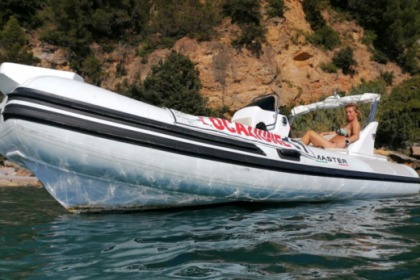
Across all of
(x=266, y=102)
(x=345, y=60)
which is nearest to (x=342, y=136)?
(x=266, y=102)

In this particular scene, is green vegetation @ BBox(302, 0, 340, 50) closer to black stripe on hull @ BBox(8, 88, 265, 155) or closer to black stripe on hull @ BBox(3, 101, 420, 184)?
black stripe on hull @ BBox(3, 101, 420, 184)

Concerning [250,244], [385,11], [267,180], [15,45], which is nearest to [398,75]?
[385,11]

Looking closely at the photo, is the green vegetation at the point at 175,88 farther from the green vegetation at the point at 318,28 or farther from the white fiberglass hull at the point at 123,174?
the white fiberglass hull at the point at 123,174

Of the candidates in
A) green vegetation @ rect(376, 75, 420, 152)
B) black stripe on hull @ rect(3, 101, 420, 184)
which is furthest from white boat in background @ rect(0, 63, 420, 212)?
green vegetation @ rect(376, 75, 420, 152)

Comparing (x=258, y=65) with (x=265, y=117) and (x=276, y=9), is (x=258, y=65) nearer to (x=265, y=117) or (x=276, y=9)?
(x=276, y=9)

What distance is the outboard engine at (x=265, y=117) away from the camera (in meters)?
5.71

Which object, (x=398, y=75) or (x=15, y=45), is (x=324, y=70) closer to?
(x=398, y=75)

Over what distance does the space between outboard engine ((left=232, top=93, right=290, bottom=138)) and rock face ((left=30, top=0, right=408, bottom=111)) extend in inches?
611

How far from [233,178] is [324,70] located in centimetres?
2037

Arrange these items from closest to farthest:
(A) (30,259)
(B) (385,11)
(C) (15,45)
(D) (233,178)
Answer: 1. (A) (30,259)
2. (D) (233,178)
3. (C) (15,45)
4. (B) (385,11)

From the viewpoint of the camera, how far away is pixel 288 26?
79.9 ft

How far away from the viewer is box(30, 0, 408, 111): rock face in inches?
862

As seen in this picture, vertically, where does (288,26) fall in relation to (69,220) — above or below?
above

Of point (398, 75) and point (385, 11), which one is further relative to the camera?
point (385, 11)
